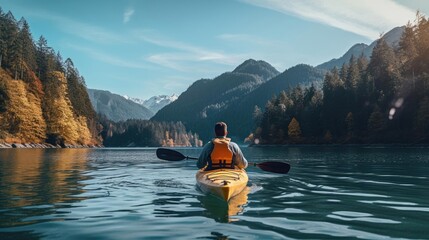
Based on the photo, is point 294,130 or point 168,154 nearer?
point 168,154

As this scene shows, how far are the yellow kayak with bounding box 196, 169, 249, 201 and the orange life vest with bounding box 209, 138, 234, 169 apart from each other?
0.35m

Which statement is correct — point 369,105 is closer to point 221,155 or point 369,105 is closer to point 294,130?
point 294,130

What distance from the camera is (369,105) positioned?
90.7m

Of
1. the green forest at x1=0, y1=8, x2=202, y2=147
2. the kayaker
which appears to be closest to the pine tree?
the green forest at x1=0, y1=8, x2=202, y2=147

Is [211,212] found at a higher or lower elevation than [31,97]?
lower

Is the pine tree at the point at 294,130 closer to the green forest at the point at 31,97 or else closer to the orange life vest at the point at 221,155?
the green forest at the point at 31,97

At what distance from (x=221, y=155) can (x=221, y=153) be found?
0.08 metres

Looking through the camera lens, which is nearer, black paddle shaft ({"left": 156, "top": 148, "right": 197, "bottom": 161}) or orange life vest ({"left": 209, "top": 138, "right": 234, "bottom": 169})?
orange life vest ({"left": 209, "top": 138, "right": 234, "bottom": 169})

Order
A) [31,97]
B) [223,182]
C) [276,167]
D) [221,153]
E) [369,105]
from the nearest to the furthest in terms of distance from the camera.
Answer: [223,182], [221,153], [276,167], [31,97], [369,105]

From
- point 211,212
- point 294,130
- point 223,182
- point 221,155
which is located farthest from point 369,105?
point 211,212

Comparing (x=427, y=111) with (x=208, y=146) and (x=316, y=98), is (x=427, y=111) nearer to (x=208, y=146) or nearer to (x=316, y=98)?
(x=316, y=98)

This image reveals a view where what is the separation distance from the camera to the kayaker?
1334 centimetres

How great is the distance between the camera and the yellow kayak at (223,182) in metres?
11.1

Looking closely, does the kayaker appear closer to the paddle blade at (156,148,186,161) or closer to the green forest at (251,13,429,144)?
the paddle blade at (156,148,186,161)
